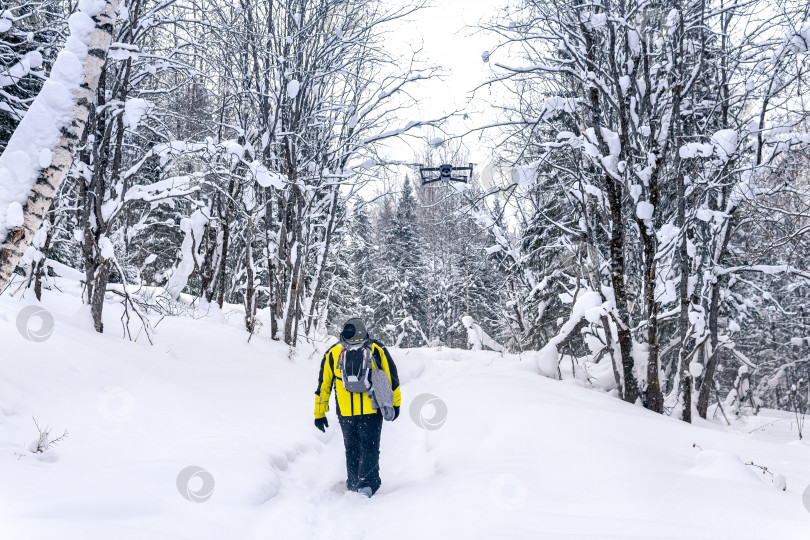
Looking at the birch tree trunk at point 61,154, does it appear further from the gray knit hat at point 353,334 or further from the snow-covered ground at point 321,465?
the gray knit hat at point 353,334

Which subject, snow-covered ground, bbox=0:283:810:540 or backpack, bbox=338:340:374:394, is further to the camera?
backpack, bbox=338:340:374:394

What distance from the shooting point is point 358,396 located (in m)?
4.90

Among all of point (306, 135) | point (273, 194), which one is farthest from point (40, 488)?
point (306, 135)

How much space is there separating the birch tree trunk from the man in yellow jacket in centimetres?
259

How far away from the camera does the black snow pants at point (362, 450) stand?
184 inches

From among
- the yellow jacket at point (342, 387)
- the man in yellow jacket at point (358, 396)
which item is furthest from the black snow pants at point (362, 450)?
the yellow jacket at point (342, 387)

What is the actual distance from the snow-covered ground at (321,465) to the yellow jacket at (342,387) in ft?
2.35

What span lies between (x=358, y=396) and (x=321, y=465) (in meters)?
1.17

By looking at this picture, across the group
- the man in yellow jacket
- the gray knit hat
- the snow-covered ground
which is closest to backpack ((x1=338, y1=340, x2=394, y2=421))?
the man in yellow jacket

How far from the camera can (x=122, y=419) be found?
15.1ft

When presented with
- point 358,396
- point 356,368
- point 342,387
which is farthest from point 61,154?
point 358,396

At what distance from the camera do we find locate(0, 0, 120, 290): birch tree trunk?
9.96 ft

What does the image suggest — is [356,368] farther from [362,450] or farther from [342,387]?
[362,450]

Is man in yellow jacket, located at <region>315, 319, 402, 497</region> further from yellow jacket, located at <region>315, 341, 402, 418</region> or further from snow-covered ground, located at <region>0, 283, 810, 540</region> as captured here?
snow-covered ground, located at <region>0, 283, 810, 540</region>
